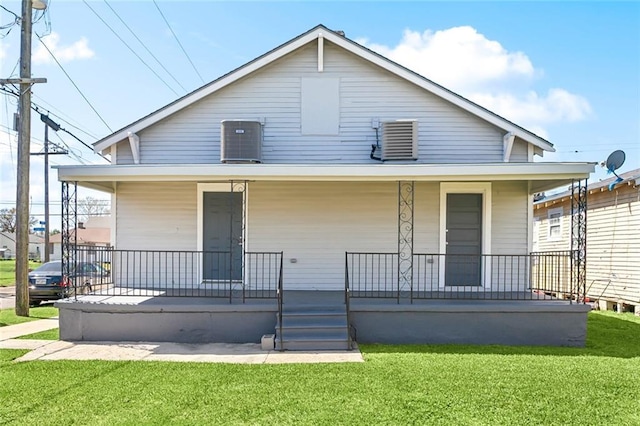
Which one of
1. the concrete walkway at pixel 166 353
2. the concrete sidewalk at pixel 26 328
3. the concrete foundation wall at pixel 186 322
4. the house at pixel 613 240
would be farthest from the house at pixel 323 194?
the house at pixel 613 240

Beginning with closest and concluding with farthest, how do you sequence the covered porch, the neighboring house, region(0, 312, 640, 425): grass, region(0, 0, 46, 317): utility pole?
region(0, 312, 640, 425): grass
the covered porch
region(0, 0, 46, 317): utility pole
the neighboring house

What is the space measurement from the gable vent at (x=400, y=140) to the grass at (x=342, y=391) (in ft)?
12.4

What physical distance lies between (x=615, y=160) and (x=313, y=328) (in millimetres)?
8303

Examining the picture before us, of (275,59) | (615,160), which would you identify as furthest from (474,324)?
(275,59)

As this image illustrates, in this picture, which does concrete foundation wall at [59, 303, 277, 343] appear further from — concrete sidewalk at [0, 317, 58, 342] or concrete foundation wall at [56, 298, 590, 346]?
concrete sidewalk at [0, 317, 58, 342]

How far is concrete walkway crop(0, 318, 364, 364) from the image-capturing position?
5.91m

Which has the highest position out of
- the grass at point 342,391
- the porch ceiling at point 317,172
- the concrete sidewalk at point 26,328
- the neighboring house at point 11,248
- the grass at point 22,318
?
the porch ceiling at point 317,172

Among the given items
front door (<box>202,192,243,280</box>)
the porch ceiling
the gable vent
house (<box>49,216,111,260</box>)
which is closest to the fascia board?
the porch ceiling

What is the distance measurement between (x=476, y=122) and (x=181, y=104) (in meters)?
6.03

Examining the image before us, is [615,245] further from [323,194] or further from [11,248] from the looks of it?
[11,248]

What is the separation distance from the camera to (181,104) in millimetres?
8625

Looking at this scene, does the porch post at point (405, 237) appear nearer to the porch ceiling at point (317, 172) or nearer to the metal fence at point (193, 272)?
the porch ceiling at point (317, 172)

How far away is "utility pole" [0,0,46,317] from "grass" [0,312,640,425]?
13.9 ft

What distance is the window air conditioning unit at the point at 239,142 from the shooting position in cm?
816
